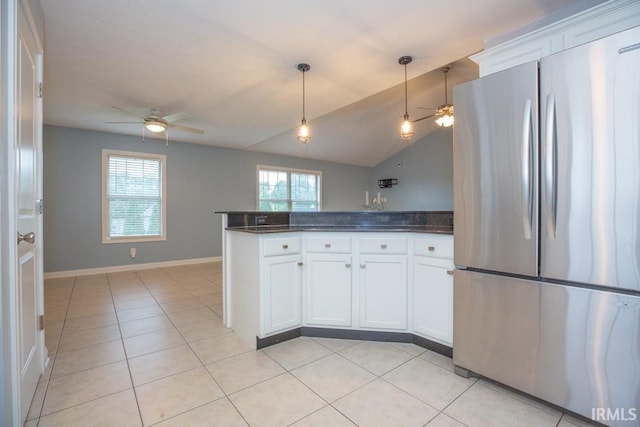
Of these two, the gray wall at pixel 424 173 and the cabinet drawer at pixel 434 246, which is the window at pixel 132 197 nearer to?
the cabinet drawer at pixel 434 246

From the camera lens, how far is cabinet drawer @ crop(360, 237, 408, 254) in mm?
2309

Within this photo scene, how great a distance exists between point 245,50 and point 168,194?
389 cm

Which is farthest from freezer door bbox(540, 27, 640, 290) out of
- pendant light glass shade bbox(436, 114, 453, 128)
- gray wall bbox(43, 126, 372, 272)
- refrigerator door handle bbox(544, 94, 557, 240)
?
gray wall bbox(43, 126, 372, 272)

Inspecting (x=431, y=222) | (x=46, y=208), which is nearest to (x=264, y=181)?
Answer: (x=46, y=208)

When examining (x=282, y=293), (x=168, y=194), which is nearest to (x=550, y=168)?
(x=282, y=293)

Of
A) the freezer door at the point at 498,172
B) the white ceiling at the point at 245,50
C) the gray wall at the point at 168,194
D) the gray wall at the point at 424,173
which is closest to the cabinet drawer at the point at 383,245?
the freezer door at the point at 498,172

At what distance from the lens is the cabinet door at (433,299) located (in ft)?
6.78

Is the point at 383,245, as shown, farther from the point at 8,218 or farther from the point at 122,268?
the point at 122,268

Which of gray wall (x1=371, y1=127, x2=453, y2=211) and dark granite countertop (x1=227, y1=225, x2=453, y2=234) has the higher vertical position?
gray wall (x1=371, y1=127, x2=453, y2=211)

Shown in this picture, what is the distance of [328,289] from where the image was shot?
7.97ft

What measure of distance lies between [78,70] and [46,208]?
2878 millimetres

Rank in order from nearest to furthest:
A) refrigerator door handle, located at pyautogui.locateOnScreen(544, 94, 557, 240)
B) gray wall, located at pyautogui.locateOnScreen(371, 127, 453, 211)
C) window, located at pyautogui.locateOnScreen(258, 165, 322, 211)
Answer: refrigerator door handle, located at pyautogui.locateOnScreen(544, 94, 557, 240) < window, located at pyautogui.locateOnScreen(258, 165, 322, 211) < gray wall, located at pyautogui.locateOnScreen(371, 127, 453, 211)

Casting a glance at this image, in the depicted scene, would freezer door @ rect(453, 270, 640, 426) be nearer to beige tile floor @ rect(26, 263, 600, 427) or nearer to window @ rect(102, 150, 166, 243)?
beige tile floor @ rect(26, 263, 600, 427)

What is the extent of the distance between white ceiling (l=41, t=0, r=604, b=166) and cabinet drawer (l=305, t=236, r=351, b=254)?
172cm
